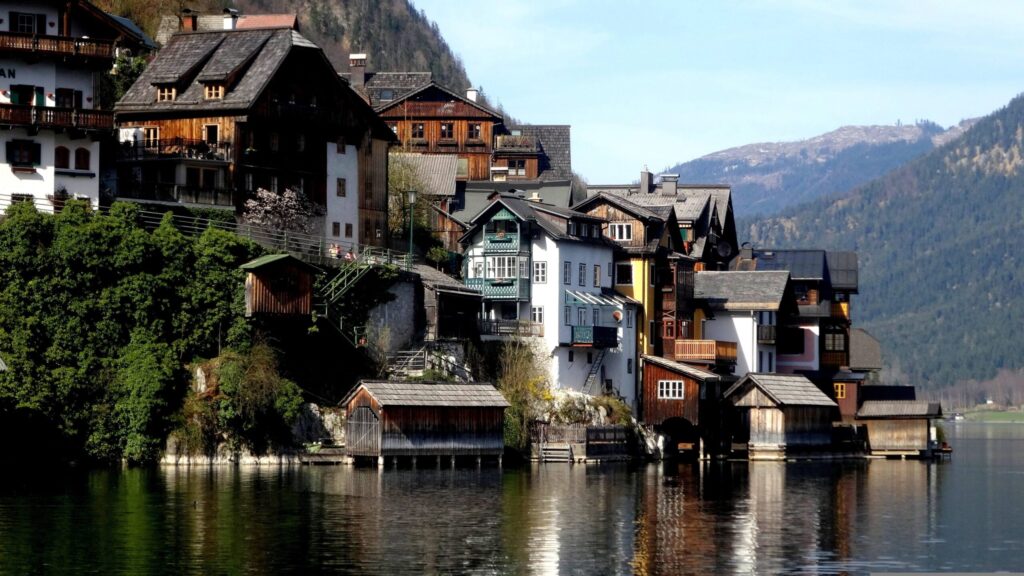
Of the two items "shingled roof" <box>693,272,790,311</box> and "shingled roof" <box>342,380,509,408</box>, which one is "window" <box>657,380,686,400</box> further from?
"shingled roof" <box>342,380,509,408</box>

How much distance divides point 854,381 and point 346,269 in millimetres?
45607

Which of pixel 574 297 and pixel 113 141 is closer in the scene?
pixel 113 141

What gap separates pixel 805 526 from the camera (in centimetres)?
6812

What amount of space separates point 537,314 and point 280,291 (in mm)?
21065

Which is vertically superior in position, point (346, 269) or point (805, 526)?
point (346, 269)

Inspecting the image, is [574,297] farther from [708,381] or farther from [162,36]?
[162,36]

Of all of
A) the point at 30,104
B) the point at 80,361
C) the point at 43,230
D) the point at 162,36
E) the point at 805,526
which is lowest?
the point at 805,526

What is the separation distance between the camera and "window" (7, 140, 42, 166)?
9100cm

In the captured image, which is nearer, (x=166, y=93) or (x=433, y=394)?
(x=433, y=394)

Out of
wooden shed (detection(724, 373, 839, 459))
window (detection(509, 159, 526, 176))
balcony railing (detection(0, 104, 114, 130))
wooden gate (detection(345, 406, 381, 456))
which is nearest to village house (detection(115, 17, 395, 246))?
balcony railing (detection(0, 104, 114, 130))

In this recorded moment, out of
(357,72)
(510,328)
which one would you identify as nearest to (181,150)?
(510,328)

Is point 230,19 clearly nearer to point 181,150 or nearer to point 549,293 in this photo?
point 181,150

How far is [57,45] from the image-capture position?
9206 cm

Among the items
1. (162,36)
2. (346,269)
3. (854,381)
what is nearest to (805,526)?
(346,269)
